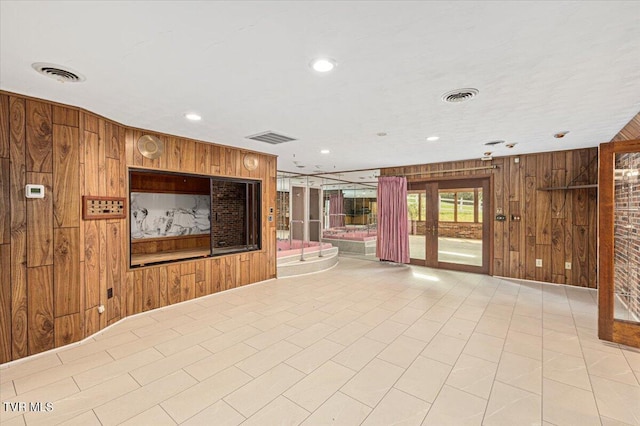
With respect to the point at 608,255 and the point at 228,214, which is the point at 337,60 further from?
the point at 228,214

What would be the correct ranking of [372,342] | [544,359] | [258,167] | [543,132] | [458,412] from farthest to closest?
[258,167], [543,132], [372,342], [544,359], [458,412]

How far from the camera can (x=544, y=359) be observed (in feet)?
8.46

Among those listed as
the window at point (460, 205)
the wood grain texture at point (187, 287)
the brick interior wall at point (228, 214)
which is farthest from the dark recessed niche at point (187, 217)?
the window at point (460, 205)

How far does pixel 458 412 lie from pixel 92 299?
11.9ft

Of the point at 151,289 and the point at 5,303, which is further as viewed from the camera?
the point at 151,289

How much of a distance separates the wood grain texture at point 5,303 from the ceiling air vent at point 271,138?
9.10 ft

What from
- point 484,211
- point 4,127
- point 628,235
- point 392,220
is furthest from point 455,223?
point 4,127

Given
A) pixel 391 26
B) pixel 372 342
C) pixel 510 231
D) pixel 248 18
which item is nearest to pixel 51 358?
pixel 372 342

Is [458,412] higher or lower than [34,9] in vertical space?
lower

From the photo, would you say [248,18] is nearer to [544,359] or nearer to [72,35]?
[72,35]

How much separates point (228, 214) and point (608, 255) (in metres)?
5.76

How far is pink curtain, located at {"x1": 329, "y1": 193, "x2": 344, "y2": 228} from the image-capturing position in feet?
37.7

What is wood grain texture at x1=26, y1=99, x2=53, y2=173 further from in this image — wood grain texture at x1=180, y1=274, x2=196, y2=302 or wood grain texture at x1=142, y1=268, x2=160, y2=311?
wood grain texture at x1=180, y1=274, x2=196, y2=302

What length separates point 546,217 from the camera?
5094mm
